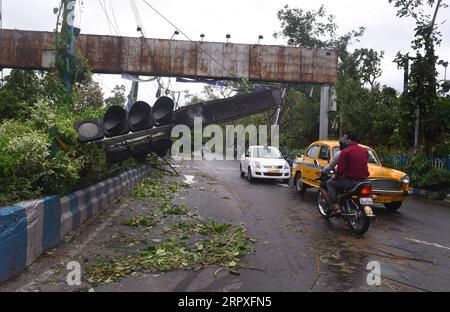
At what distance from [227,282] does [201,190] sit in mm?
8990

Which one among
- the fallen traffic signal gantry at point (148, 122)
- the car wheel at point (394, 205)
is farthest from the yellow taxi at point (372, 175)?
the fallen traffic signal gantry at point (148, 122)

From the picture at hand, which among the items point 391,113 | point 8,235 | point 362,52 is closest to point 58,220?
point 8,235

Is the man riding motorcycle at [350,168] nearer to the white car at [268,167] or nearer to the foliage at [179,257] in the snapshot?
the foliage at [179,257]

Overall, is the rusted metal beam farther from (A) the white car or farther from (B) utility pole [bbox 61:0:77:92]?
(B) utility pole [bbox 61:0:77:92]

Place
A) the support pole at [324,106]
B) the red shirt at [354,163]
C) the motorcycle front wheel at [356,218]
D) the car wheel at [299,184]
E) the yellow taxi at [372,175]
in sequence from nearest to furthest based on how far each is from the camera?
the motorcycle front wheel at [356,218], the red shirt at [354,163], the yellow taxi at [372,175], the car wheel at [299,184], the support pole at [324,106]

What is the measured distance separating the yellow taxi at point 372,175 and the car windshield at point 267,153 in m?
3.09

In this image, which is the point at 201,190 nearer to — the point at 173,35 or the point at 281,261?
the point at 281,261

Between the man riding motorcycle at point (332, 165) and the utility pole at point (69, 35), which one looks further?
the utility pole at point (69, 35)

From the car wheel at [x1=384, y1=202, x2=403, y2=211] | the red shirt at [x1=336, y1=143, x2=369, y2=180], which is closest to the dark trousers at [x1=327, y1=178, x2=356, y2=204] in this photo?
the red shirt at [x1=336, y1=143, x2=369, y2=180]

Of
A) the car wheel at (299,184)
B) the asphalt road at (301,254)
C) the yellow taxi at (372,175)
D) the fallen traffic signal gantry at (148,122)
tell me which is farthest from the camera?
the car wheel at (299,184)

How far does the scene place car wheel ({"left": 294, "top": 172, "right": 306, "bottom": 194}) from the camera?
13.5 meters

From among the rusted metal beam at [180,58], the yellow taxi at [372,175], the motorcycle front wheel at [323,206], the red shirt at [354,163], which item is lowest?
the motorcycle front wheel at [323,206]

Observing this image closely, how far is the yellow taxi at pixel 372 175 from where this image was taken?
32.9 feet

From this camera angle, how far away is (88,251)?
5.69 m
